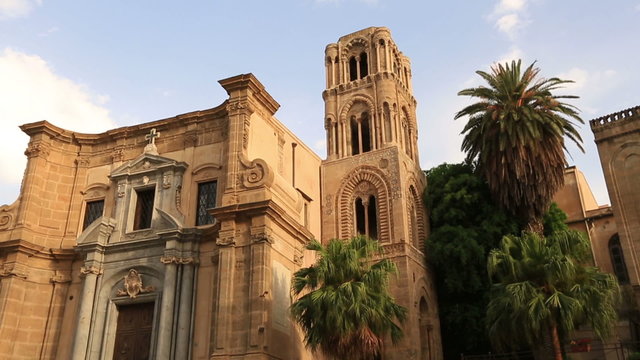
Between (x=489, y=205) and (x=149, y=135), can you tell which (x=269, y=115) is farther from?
(x=489, y=205)

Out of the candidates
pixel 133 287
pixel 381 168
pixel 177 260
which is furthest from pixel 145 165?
pixel 381 168

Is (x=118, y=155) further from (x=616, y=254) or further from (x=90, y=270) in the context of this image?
(x=616, y=254)

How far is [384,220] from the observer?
1104 inches

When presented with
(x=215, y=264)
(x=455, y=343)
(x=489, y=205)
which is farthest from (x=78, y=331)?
(x=489, y=205)

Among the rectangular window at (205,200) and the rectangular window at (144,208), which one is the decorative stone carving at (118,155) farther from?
the rectangular window at (205,200)

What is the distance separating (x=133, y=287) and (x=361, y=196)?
11.8 metres

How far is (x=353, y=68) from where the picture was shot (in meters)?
34.0

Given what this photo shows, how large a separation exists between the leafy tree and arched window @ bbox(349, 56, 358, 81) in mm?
8119

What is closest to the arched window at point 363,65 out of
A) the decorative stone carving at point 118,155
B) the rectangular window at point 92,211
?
the decorative stone carving at point 118,155

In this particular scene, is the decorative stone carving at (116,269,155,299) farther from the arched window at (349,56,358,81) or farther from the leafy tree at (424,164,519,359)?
the arched window at (349,56,358,81)

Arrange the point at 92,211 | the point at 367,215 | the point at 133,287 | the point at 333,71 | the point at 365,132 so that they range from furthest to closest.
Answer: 1. the point at 333,71
2. the point at 365,132
3. the point at 367,215
4. the point at 92,211
5. the point at 133,287

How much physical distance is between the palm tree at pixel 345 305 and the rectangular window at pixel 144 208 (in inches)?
316

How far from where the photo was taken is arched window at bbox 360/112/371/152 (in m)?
31.9

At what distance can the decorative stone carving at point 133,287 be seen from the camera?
2206 centimetres
